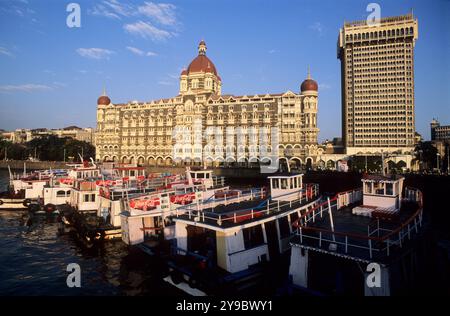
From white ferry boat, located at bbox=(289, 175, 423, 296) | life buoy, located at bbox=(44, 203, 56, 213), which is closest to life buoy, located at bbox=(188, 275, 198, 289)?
white ferry boat, located at bbox=(289, 175, 423, 296)

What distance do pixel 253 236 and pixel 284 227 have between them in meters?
2.95

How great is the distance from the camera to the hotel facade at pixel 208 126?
8844 cm

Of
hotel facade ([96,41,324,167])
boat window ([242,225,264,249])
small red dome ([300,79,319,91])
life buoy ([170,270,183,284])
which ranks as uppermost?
small red dome ([300,79,319,91])

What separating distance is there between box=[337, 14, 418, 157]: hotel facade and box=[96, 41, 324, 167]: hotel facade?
28.0m

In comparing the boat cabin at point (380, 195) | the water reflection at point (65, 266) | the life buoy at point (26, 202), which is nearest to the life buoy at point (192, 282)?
the water reflection at point (65, 266)

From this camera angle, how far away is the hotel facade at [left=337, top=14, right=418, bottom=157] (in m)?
105

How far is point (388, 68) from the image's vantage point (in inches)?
4222

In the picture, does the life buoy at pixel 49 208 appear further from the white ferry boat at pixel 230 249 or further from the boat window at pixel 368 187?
the boat window at pixel 368 187

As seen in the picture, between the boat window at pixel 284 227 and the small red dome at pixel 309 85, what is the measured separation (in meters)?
74.4

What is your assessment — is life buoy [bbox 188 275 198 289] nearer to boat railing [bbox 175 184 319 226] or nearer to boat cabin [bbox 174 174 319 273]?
boat cabin [bbox 174 174 319 273]
